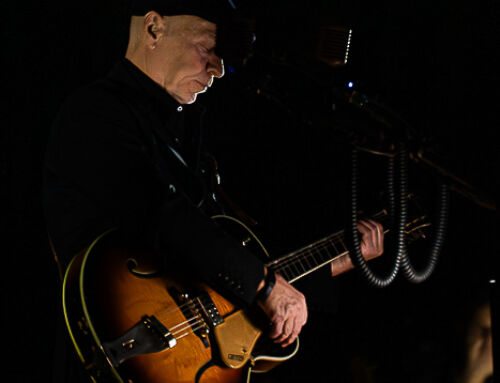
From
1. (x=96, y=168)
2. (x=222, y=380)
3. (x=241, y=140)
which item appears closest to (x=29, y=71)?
(x=96, y=168)

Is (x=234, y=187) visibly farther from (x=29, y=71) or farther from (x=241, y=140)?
(x=29, y=71)

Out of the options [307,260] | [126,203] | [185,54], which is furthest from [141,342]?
[185,54]

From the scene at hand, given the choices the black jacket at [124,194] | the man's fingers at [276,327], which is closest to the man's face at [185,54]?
the black jacket at [124,194]

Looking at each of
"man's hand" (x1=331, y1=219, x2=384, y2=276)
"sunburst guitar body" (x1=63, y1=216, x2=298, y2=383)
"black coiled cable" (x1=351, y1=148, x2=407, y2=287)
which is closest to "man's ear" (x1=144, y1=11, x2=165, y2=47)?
"sunburst guitar body" (x1=63, y1=216, x2=298, y2=383)

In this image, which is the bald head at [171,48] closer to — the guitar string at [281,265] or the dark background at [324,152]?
the dark background at [324,152]

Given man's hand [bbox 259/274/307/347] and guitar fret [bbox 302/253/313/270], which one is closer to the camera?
man's hand [bbox 259/274/307/347]

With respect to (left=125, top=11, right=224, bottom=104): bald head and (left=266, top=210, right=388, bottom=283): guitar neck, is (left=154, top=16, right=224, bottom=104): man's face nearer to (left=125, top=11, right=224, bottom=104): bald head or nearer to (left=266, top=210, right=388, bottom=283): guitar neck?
(left=125, top=11, right=224, bottom=104): bald head

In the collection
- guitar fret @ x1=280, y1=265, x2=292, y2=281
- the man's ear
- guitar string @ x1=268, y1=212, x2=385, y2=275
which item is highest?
the man's ear

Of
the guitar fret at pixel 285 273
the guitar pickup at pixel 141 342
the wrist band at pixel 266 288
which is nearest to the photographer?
the guitar pickup at pixel 141 342

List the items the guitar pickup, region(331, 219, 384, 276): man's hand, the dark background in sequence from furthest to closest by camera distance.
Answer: region(331, 219, 384, 276): man's hand, the dark background, the guitar pickup

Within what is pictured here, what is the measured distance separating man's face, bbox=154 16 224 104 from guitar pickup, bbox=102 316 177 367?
99 cm

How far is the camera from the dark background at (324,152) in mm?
1873

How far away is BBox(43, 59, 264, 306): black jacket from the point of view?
1280 millimetres

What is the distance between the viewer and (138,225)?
4.20 feet
